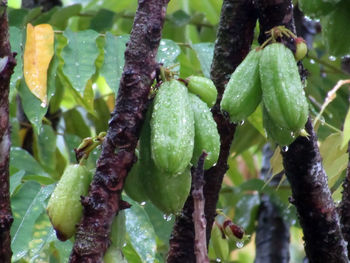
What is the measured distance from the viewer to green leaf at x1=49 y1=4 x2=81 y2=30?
8.48 feet

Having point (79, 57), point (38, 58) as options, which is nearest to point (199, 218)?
point (38, 58)

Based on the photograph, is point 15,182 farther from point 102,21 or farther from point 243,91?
point 102,21

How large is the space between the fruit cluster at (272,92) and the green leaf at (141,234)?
21.0 inches

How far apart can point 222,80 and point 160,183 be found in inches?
16.2

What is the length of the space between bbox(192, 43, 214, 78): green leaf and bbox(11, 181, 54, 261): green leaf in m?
0.59

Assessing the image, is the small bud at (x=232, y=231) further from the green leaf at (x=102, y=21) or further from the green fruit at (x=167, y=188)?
the green leaf at (x=102, y=21)

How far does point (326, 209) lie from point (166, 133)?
0.50m

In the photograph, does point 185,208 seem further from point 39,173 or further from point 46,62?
point 39,173

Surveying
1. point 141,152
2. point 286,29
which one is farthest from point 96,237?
point 286,29

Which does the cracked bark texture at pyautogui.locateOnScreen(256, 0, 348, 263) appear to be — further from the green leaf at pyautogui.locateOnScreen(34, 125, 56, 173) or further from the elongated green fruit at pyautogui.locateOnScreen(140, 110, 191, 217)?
the green leaf at pyautogui.locateOnScreen(34, 125, 56, 173)

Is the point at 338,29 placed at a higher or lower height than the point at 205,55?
higher

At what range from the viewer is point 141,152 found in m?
1.20

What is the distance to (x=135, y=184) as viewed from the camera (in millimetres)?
1230

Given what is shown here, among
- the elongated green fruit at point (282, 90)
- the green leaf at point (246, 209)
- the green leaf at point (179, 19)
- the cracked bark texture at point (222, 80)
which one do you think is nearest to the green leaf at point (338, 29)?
the cracked bark texture at point (222, 80)
